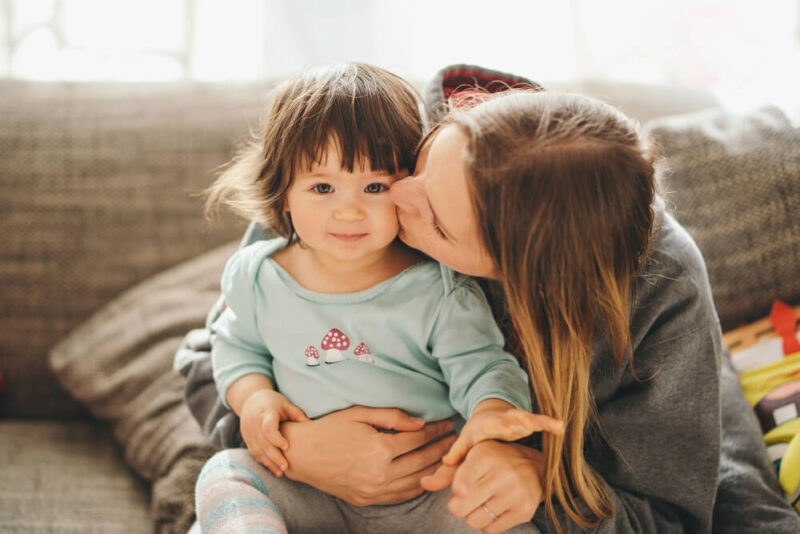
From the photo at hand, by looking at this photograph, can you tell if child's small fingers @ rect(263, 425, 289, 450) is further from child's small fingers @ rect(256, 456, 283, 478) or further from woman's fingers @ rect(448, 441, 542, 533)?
woman's fingers @ rect(448, 441, 542, 533)

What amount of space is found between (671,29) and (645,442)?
65.6 inches

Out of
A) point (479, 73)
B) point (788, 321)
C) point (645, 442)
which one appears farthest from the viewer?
point (788, 321)

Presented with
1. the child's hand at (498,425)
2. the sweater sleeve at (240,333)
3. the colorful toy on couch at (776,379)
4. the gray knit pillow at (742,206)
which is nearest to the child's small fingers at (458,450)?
the child's hand at (498,425)

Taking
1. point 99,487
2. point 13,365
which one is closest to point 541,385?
point 99,487

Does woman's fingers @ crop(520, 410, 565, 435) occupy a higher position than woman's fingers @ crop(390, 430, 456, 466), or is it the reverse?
woman's fingers @ crop(520, 410, 565, 435)

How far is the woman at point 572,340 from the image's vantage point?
0.76 m

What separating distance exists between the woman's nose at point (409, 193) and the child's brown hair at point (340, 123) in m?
0.05

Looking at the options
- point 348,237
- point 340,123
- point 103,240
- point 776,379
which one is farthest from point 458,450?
point 103,240

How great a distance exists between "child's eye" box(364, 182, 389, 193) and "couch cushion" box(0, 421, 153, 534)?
2.39ft

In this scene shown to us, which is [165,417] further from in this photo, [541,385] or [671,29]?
[671,29]

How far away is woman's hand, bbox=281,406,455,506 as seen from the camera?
95 centimetres

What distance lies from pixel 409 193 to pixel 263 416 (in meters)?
0.35

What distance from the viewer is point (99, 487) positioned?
135cm

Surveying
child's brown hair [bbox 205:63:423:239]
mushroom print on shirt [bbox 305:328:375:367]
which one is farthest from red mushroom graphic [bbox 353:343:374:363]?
child's brown hair [bbox 205:63:423:239]
